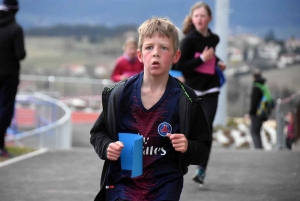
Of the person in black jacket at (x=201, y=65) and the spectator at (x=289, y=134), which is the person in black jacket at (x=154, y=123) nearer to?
the person in black jacket at (x=201, y=65)

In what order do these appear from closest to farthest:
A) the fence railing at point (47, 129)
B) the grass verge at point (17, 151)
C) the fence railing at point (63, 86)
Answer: the grass verge at point (17, 151) < the fence railing at point (47, 129) < the fence railing at point (63, 86)

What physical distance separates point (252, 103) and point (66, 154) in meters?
5.35

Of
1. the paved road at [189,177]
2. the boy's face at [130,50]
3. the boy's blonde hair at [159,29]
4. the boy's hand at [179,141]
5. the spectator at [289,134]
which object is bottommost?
the spectator at [289,134]

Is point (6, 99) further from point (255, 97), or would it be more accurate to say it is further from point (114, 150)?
point (255, 97)

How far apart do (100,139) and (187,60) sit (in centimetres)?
402

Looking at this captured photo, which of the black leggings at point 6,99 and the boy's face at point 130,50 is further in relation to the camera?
the boy's face at point 130,50

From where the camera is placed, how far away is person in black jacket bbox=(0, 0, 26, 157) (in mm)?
10734

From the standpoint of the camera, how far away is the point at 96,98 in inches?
1037

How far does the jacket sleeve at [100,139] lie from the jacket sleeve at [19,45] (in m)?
5.88

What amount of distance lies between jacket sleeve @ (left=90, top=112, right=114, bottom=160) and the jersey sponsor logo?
0.29 meters

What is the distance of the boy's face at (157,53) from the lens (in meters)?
4.74

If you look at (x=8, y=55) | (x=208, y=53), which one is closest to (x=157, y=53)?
(x=208, y=53)

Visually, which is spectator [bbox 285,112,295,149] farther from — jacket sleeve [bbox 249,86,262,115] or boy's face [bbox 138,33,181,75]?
boy's face [bbox 138,33,181,75]

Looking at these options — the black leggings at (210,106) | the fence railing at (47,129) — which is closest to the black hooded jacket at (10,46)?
the black leggings at (210,106)
